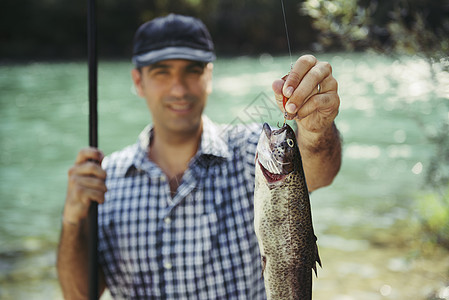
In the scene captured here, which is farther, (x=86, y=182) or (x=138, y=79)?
(x=138, y=79)

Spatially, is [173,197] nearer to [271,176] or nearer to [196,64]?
[196,64]

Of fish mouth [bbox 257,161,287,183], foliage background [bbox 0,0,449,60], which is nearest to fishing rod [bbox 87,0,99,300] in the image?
fish mouth [bbox 257,161,287,183]

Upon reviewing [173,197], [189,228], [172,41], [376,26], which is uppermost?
[376,26]

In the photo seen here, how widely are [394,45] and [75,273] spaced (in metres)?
3.72

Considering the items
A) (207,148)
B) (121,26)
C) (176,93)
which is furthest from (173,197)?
(121,26)

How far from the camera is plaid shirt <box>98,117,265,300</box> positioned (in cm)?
273

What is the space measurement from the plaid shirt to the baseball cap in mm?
521

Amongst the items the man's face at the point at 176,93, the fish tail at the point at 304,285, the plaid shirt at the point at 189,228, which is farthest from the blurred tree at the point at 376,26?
the fish tail at the point at 304,285

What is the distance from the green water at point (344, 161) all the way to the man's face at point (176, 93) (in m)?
0.35

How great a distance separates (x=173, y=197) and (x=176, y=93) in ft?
2.07

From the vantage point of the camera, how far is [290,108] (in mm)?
1592

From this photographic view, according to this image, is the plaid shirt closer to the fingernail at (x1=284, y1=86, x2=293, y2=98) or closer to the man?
the man

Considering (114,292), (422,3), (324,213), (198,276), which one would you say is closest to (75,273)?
(114,292)

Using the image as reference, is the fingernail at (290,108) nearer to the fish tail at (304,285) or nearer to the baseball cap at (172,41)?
the fish tail at (304,285)
